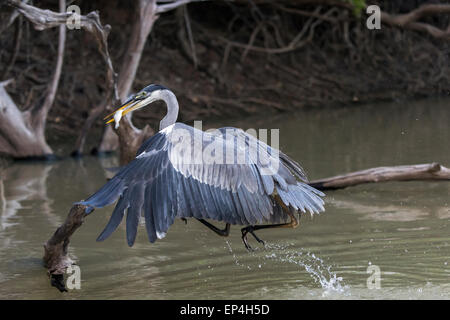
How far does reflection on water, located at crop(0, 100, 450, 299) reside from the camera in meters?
4.75

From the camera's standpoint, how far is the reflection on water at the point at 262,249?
4754 mm

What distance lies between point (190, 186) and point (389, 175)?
300 centimetres

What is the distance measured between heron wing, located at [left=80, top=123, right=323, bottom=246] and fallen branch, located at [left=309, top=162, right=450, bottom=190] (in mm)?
2221

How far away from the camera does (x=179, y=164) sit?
4.49 m

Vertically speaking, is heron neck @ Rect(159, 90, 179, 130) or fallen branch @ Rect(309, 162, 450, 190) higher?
heron neck @ Rect(159, 90, 179, 130)

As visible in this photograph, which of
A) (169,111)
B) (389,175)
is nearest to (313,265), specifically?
(169,111)

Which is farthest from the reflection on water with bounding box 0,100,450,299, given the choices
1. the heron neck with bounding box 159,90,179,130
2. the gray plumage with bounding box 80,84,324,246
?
the heron neck with bounding box 159,90,179,130

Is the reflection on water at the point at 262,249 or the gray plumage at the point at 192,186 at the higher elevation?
the gray plumage at the point at 192,186

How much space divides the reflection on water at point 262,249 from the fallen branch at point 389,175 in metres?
0.13

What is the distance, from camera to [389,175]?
699 centimetres

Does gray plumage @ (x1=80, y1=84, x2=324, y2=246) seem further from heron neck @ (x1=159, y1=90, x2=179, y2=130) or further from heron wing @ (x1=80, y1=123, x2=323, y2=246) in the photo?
heron neck @ (x1=159, y1=90, x2=179, y2=130)

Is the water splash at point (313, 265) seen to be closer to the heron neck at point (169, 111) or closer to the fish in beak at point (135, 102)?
the heron neck at point (169, 111)

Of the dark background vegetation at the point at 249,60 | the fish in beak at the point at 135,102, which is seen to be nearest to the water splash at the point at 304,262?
the fish in beak at the point at 135,102
